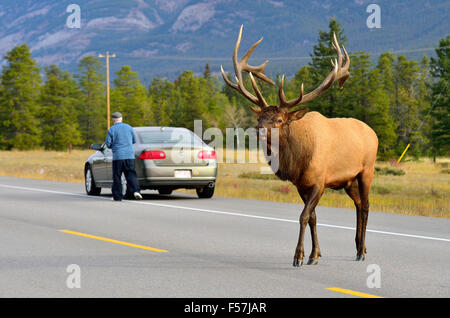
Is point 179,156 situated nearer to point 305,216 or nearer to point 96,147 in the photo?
point 96,147

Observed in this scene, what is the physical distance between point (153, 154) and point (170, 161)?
414 mm

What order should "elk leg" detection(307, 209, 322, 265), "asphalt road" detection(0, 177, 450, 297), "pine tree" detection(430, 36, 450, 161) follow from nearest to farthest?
1. "asphalt road" detection(0, 177, 450, 297)
2. "elk leg" detection(307, 209, 322, 265)
3. "pine tree" detection(430, 36, 450, 161)

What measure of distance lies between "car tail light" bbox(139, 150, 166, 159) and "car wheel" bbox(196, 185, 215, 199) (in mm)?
1588

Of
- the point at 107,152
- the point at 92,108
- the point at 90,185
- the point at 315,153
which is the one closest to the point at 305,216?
the point at 315,153

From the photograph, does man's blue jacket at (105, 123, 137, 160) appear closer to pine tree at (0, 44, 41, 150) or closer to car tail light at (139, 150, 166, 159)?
car tail light at (139, 150, 166, 159)

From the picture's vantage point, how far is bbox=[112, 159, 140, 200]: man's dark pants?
16984 millimetres

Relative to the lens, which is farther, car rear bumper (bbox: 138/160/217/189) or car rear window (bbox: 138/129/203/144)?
car rear window (bbox: 138/129/203/144)

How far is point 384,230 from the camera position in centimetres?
1237

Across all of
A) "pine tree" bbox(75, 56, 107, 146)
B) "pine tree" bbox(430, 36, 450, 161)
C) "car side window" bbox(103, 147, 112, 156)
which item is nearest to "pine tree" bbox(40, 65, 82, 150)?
"pine tree" bbox(75, 56, 107, 146)

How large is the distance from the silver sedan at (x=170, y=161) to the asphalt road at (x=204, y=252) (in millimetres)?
1005

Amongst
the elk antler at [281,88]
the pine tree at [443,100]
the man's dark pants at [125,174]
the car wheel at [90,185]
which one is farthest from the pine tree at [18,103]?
the elk antler at [281,88]
